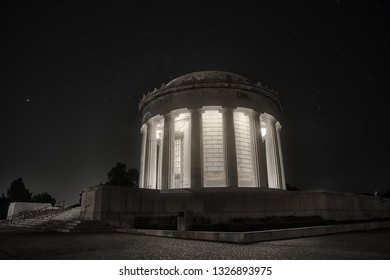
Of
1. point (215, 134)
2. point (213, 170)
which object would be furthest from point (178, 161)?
point (215, 134)

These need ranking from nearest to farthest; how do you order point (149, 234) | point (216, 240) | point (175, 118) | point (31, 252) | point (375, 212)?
point (31, 252) < point (216, 240) < point (149, 234) < point (375, 212) < point (175, 118)

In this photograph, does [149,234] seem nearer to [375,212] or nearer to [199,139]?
[199,139]

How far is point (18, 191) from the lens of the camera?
87.8 m

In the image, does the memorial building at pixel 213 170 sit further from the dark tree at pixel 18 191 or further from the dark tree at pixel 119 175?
the dark tree at pixel 18 191

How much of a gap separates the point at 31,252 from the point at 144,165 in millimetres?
28286

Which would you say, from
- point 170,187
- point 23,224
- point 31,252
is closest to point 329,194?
point 170,187

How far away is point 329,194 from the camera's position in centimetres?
2484

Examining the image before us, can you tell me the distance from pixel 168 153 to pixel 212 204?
1041cm

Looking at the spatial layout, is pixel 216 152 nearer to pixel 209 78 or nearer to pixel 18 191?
pixel 209 78

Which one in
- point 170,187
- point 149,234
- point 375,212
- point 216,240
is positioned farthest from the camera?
point 375,212

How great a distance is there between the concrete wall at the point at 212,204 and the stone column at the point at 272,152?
334 inches

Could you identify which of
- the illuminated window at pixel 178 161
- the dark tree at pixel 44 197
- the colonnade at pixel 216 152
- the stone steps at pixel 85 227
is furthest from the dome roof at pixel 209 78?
the dark tree at pixel 44 197

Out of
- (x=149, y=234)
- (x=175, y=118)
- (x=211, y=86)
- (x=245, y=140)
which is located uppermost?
(x=211, y=86)

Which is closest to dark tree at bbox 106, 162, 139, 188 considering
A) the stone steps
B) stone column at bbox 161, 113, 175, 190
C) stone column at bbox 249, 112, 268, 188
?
stone column at bbox 161, 113, 175, 190
